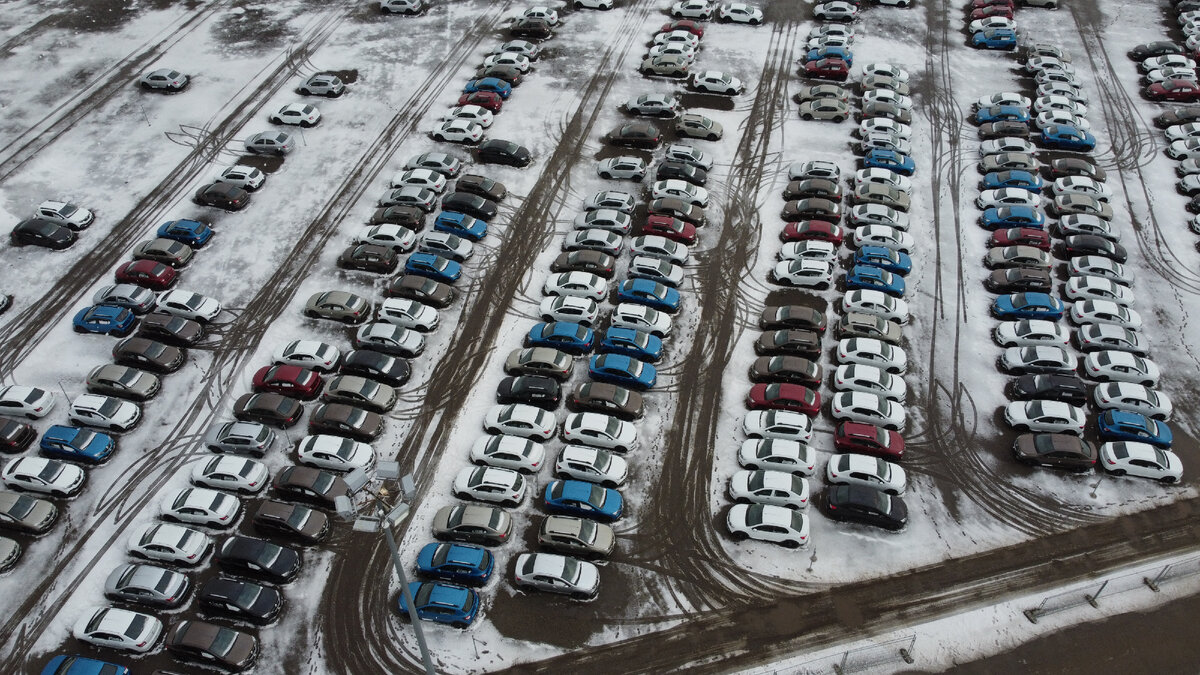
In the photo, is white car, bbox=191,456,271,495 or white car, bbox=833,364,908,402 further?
white car, bbox=833,364,908,402

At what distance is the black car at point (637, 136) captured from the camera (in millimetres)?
54469

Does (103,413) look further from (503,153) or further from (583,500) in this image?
(503,153)

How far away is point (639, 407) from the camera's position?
38344 mm

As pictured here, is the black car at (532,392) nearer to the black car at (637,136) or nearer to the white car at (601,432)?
the white car at (601,432)

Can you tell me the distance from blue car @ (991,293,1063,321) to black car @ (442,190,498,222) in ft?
93.9

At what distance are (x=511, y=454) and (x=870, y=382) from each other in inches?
671

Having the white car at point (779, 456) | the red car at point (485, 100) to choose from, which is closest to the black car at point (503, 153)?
the red car at point (485, 100)

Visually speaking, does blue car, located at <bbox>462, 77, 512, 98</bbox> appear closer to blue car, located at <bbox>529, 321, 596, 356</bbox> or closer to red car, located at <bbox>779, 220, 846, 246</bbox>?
red car, located at <bbox>779, 220, 846, 246</bbox>

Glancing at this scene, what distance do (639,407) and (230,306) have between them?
2291cm

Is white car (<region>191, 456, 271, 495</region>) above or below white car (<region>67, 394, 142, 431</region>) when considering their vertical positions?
above

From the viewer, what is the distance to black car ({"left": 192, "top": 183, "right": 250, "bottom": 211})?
49969 mm

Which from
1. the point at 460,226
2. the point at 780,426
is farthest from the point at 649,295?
the point at 460,226

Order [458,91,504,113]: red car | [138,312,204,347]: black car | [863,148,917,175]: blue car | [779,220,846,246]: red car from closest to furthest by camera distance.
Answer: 1. [138,312,204,347]: black car
2. [779,220,846,246]: red car
3. [863,148,917,175]: blue car
4. [458,91,504,113]: red car

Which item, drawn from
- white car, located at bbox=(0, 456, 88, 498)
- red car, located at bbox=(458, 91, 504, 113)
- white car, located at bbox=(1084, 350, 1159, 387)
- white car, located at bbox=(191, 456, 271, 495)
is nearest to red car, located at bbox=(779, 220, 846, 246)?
white car, located at bbox=(1084, 350, 1159, 387)
